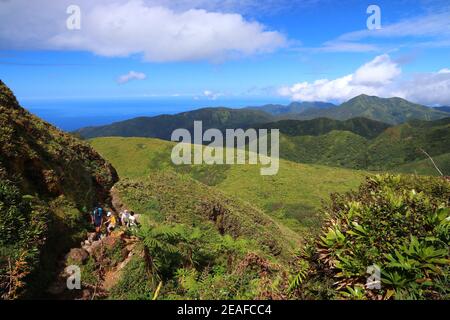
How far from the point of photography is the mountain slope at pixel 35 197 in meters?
8.98

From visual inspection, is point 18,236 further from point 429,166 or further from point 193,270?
point 429,166

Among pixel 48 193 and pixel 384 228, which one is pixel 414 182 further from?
pixel 48 193

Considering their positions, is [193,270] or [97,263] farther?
[97,263]

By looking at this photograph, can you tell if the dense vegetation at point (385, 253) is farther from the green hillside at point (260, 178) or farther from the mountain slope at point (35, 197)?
the green hillside at point (260, 178)

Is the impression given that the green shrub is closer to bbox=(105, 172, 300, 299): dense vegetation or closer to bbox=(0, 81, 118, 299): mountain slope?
bbox=(0, 81, 118, 299): mountain slope

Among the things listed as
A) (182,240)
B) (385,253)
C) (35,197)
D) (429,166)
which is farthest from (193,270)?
(429,166)

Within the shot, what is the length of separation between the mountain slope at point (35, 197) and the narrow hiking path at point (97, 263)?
0.37 metres

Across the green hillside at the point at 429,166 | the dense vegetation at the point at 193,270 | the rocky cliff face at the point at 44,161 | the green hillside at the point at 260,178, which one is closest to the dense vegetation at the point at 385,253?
the dense vegetation at the point at 193,270

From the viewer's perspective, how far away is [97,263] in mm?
10977

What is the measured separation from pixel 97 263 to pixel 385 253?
8.31 m

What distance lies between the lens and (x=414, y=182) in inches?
494
